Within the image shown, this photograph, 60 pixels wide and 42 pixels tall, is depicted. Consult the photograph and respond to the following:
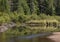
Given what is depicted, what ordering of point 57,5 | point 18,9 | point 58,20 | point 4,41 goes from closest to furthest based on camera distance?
point 4,41 → point 58,20 → point 18,9 → point 57,5

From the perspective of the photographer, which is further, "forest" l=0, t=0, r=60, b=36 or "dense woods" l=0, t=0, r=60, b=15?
"dense woods" l=0, t=0, r=60, b=15

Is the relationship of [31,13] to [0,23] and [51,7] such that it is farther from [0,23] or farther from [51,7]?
[0,23]

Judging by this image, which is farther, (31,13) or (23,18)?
(31,13)

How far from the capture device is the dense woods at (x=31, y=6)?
2469 inches

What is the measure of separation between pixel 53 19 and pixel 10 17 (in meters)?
10.3

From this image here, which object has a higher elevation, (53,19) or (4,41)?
(4,41)

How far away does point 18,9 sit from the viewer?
6450 cm

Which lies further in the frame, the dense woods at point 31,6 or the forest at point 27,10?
the dense woods at point 31,6

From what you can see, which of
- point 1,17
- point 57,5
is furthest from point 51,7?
point 1,17

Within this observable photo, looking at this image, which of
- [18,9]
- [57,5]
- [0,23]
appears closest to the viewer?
[0,23]

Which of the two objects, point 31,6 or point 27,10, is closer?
point 27,10

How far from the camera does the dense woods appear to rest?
62.7 m

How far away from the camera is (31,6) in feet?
222

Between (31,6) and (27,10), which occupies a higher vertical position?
(31,6)
